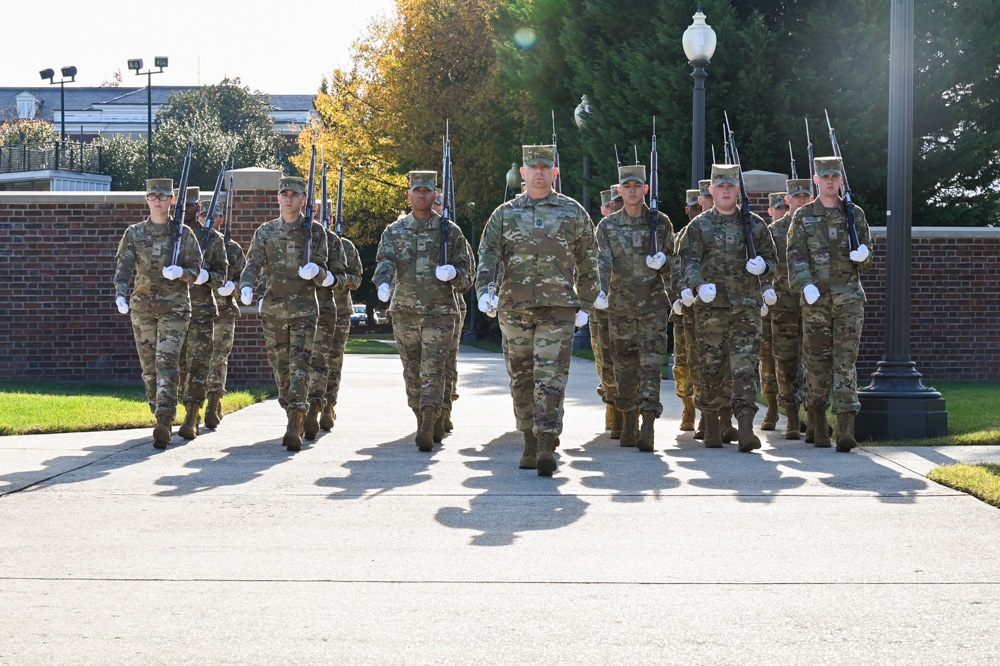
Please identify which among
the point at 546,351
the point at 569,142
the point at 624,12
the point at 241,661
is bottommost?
the point at 241,661

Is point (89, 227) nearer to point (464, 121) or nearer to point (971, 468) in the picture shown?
point (971, 468)

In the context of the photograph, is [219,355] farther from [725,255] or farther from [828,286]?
[828,286]

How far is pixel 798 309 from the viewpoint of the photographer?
11938mm

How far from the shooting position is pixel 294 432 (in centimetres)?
1078

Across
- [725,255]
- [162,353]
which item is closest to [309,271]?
[162,353]

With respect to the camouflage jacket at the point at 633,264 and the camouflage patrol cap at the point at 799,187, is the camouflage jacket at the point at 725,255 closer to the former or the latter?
the camouflage jacket at the point at 633,264

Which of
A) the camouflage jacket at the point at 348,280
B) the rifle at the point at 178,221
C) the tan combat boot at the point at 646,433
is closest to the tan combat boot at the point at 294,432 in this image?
the camouflage jacket at the point at 348,280

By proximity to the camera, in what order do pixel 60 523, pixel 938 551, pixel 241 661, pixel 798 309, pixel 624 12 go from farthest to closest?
pixel 624 12
pixel 798 309
pixel 60 523
pixel 938 551
pixel 241 661

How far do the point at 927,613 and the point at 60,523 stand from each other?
4.38m

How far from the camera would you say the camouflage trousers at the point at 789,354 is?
11930 mm

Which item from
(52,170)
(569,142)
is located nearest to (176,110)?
(52,170)

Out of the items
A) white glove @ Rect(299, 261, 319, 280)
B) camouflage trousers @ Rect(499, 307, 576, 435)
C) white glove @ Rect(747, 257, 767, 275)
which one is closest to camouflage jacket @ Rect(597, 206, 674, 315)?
white glove @ Rect(747, 257, 767, 275)

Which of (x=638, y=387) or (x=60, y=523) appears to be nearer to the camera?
(x=60, y=523)

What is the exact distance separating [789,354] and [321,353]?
3842mm
